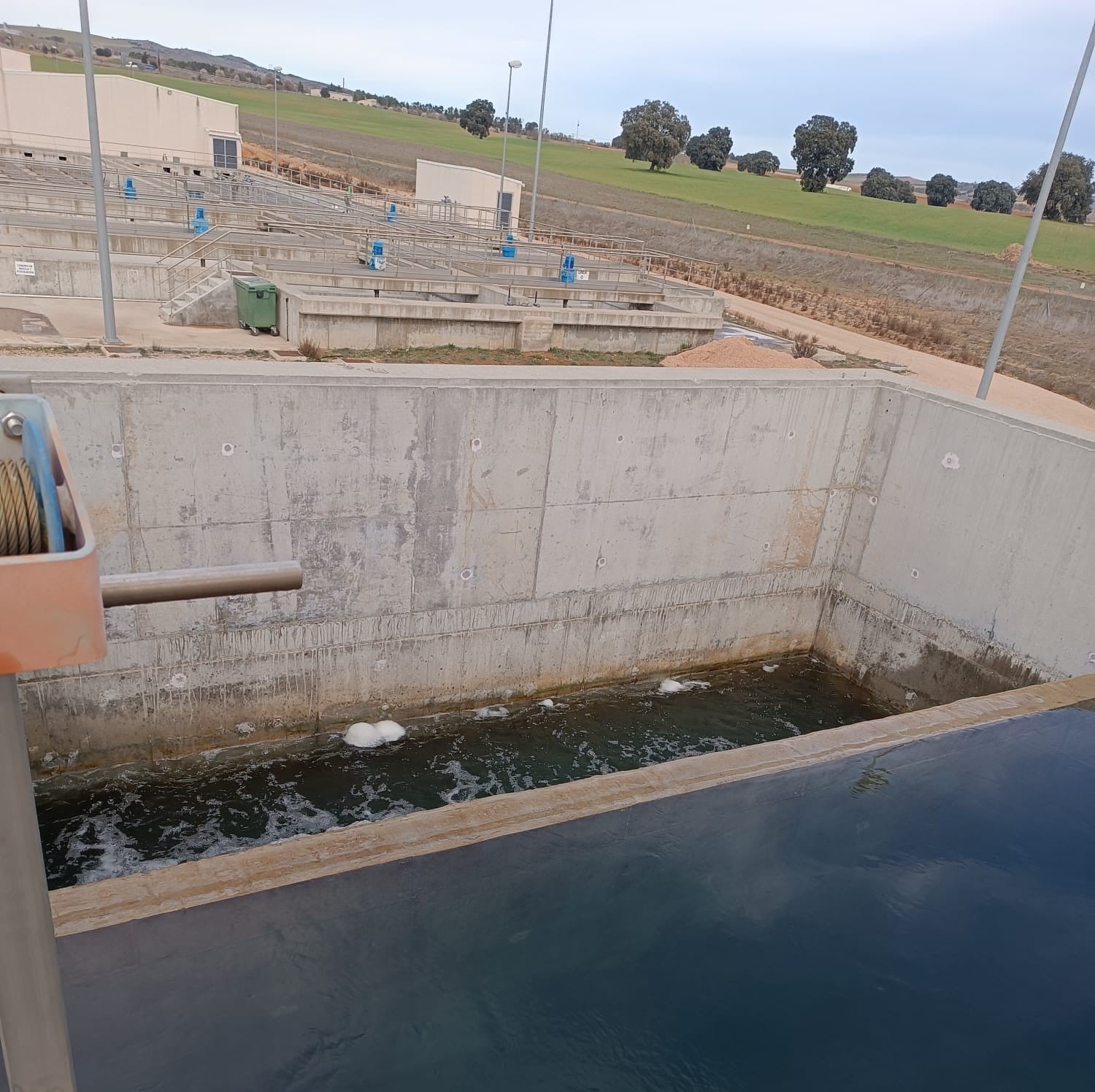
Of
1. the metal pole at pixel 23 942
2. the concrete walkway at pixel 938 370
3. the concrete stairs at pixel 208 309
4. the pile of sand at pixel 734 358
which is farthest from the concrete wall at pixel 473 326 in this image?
the metal pole at pixel 23 942

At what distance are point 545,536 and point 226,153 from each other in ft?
140

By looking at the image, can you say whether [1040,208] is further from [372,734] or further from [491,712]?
[372,734]

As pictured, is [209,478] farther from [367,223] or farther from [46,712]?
[367,223]

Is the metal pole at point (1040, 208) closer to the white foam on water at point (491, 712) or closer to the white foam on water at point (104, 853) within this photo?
the white foam on water at point (491, 712)

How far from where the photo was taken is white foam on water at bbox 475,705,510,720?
1165 cm

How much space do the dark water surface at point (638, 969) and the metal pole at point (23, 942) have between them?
5.22 feet

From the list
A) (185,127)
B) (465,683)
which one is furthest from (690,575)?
(185,127)

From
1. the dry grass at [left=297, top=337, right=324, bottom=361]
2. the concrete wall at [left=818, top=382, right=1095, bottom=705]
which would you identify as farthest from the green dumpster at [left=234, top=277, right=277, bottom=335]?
the concrete wall at [left=818, top=382, right=1095, bottom=705]

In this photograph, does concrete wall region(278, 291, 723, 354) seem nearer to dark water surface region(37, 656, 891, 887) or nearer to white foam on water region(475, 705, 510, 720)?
white foam on water region(475, 705, 510, 720)

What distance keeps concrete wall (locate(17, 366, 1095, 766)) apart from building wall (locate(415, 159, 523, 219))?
27.8 meters

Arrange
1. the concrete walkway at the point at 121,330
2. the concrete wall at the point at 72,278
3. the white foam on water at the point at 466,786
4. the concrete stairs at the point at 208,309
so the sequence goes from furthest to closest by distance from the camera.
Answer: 1. the concrete wall at the point at 72,278
2. the concrete stairs at the point at 208,309
3. the concrete walkway at the point at 121,330
4. the white foam on water at the point at 466,786

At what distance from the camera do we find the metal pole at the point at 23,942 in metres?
2.13

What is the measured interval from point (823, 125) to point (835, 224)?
3232cm

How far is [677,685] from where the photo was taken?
1280cm
